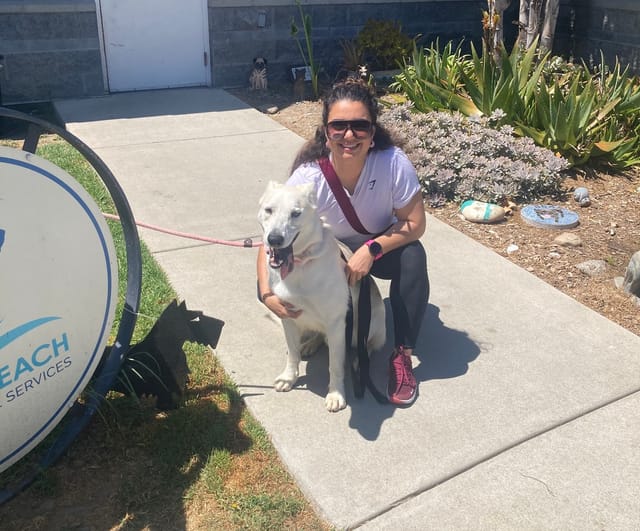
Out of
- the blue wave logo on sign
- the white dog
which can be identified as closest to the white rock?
the white dog

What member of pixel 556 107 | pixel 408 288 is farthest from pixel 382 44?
pixel 408 288

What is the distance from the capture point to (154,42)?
889 cm

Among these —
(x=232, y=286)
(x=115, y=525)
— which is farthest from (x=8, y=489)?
(x=232, y=286)

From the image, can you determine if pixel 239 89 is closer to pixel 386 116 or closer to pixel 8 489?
pixel 386 116

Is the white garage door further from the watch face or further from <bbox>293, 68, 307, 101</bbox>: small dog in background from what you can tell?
the watch face

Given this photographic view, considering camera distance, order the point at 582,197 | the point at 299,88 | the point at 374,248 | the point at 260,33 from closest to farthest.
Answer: the point at 374,248 < the point at 582,197 < the point at 299,88 < the point at 260,33

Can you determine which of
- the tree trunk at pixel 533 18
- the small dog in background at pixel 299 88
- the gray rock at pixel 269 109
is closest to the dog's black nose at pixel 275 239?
the gray rock at pixel 269 109

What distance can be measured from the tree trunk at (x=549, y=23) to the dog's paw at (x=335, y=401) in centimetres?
653

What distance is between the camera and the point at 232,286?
4191 mm

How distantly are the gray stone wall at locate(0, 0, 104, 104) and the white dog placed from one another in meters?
6.71

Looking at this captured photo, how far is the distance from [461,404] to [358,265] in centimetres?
89

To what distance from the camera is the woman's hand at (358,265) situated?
2.96 metres

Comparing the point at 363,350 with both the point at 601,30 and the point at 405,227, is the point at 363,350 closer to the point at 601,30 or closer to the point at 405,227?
the point at 405,227

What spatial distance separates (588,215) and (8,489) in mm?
4729
